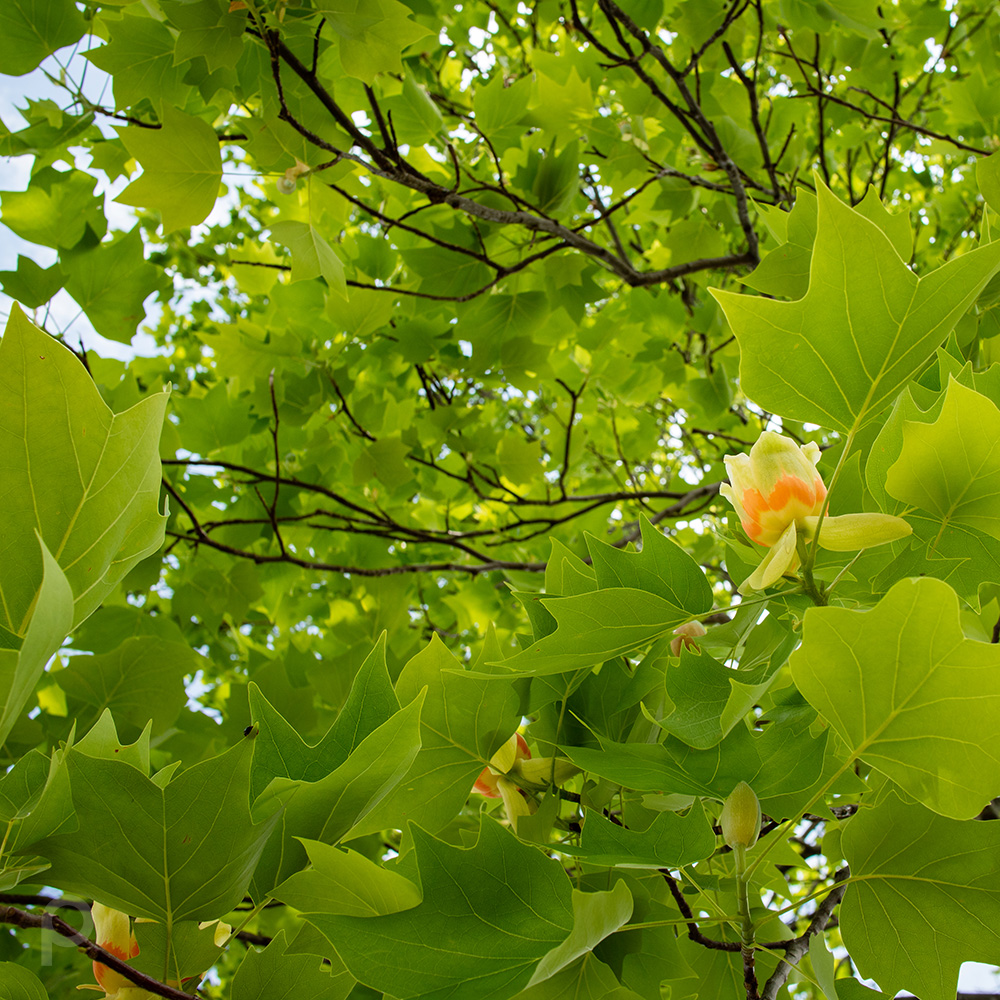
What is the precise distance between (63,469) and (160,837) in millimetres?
232

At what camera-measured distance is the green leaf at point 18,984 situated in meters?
0.52

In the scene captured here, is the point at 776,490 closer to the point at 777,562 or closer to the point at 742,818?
the point at 777,562

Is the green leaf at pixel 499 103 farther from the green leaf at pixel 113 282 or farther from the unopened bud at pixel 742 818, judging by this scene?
the unopened bud at pixel 742 818

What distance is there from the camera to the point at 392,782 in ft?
1.61

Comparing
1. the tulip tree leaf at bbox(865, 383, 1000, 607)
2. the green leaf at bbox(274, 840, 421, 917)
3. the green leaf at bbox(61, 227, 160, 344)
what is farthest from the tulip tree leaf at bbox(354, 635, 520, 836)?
the green leaf at bbox(61, 227, 160, 344)

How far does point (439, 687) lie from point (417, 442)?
63.7 inches

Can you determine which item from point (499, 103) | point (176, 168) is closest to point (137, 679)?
point (176, 168)

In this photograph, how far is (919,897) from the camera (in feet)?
1.81

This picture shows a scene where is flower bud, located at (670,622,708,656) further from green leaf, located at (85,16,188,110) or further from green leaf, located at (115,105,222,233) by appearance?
green leaf, located at (85,16,188,110)

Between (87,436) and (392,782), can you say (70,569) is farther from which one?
(392,782)

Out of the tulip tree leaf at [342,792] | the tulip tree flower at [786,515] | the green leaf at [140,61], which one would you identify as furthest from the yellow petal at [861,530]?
the green leaf at [140,61]

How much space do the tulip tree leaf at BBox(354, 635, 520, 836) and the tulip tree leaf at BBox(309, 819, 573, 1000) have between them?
0.44ft

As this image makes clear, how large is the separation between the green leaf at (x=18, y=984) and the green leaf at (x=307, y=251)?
1.11 metres

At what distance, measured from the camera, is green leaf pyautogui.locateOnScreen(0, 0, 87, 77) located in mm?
1430
